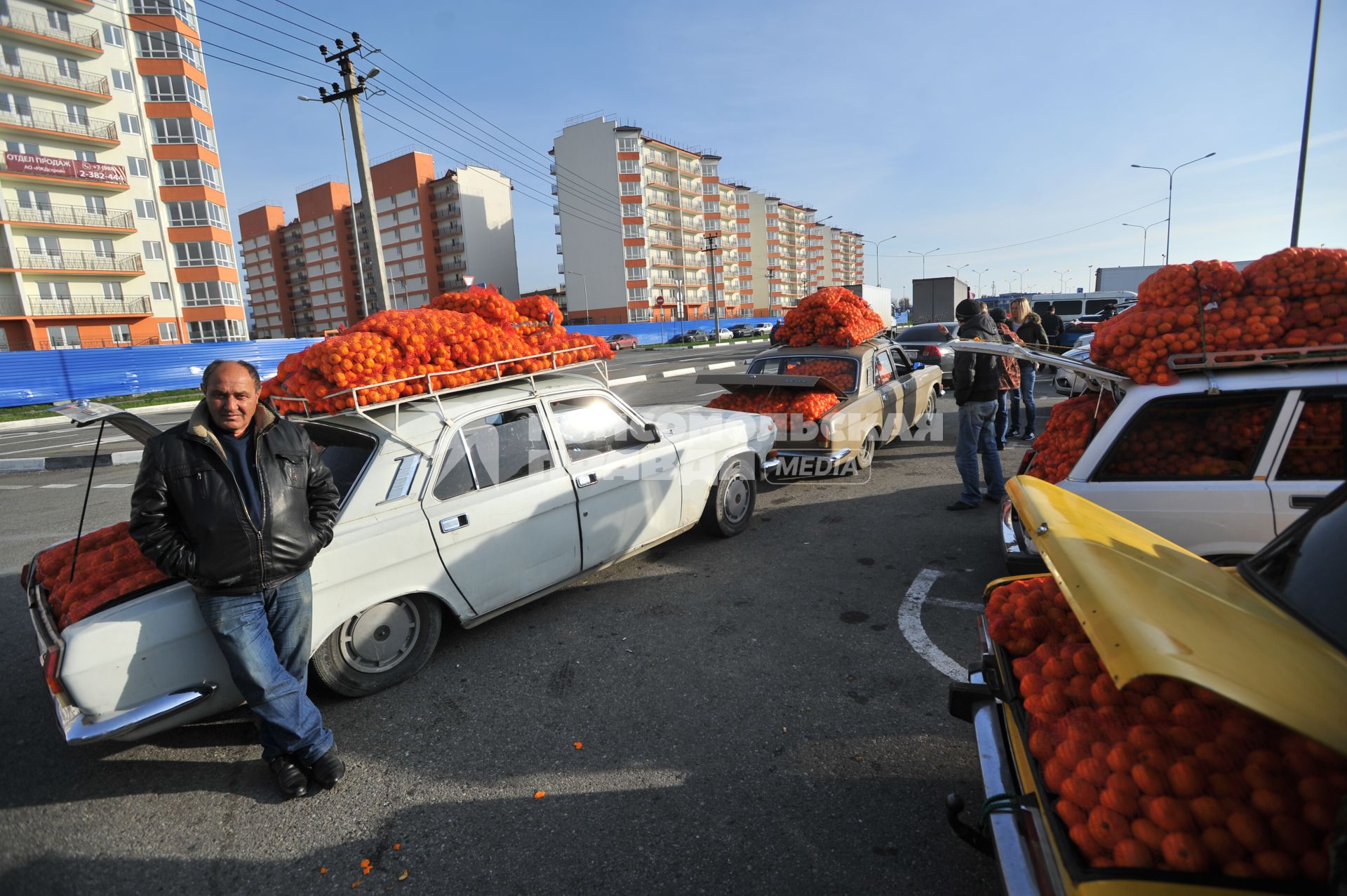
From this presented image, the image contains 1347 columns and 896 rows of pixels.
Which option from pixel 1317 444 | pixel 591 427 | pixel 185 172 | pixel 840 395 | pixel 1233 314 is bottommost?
pixel 840 395

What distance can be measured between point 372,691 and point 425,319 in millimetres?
2308

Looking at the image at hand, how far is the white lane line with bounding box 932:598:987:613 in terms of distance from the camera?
426cm

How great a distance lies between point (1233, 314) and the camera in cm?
362

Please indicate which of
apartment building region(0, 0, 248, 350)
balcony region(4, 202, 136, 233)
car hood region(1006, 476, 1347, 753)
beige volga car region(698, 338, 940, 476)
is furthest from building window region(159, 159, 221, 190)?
car hood region(1006, 476, 1347, 753)

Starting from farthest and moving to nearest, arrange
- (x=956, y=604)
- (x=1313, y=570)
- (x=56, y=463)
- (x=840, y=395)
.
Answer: (x=56, y=463) < (x=840, y=395) < (x=956, y=604) < (x=1313, y=570)

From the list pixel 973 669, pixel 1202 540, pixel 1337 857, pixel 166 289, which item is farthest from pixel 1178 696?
pixel 166 289

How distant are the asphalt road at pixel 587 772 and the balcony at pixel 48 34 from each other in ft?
168

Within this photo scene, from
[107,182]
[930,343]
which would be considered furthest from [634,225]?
[930,343]

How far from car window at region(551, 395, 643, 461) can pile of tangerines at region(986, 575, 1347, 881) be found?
3.22 metres

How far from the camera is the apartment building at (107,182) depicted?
36562 millimetres

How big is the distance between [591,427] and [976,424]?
12.7ft

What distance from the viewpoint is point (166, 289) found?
4266 centimetres

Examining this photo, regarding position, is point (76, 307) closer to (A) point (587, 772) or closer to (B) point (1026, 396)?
(B) point (1026, 396)

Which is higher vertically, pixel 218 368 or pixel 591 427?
pixel 218 368
